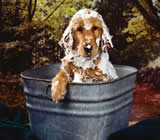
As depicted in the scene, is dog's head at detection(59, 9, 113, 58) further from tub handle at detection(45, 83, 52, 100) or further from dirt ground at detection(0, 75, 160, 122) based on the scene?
dirt ground at detection(0, 75, 160, 122)

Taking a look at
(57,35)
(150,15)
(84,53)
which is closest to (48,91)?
(84,53)

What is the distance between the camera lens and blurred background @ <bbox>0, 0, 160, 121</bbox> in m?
2.90

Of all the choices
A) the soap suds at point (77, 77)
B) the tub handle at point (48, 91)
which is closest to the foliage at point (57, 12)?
the soap suds at point (77, 77)

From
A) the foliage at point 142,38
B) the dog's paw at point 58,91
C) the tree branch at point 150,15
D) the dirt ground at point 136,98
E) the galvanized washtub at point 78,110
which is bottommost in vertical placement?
the dirt ground at point 136,98

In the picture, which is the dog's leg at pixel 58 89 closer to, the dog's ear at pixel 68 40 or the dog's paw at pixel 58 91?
the dog's paw at pixel 58 91


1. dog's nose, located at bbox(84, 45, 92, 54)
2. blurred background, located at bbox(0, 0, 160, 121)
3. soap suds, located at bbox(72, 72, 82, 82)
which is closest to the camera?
dog's nose, located at bbox(84, 45, 92, 54)

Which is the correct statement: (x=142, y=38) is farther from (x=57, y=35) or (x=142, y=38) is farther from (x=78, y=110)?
(x=78, y=110)

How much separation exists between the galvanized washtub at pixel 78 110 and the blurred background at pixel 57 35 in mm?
1270

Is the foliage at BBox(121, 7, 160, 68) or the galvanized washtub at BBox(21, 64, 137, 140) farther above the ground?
the foliage at BBox(121, 7, 160, 68)

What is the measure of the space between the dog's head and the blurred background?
3.87ft

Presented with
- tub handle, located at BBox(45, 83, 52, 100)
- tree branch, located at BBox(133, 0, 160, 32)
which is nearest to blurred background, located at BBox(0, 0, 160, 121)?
tree branch, located at BBox(133, 0, 160, 32)

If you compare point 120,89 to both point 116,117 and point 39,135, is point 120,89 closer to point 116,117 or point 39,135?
point 116,117

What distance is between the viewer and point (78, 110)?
1532 mm

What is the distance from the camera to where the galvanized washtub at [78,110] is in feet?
4.91
